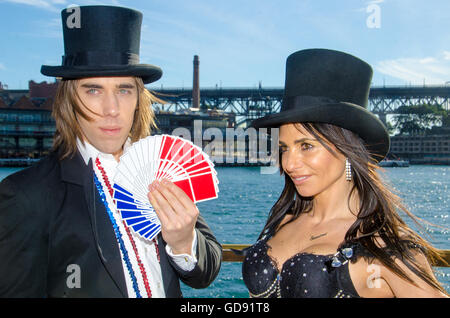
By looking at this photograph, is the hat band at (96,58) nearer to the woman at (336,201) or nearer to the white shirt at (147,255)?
the white shirt at (147,255)

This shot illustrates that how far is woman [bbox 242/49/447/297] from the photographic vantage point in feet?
6.08

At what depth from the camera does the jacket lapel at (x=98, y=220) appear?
164 cm

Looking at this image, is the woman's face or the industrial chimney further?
the industrial chimney

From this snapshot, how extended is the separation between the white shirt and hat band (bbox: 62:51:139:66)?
31 cm

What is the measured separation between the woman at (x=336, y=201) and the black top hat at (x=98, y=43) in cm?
69

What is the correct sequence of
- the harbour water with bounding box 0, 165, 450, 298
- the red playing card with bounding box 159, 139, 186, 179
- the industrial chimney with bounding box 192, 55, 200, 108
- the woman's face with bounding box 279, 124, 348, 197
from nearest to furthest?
the red playing card with bounding box 159, 139, 186, 179 → the woman's face with bounding box 279, 124, 348, 197 → the harbour water with bounding box 0, 165, 450, 298 → the industrial chimney with bounding box 192, 55, 200, 108

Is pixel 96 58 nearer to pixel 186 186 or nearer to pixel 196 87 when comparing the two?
pixel 186 186

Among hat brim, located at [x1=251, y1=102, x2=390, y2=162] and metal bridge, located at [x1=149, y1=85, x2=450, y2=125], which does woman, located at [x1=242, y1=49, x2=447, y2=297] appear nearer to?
hat brim, located at [x1=251, y1=102, x2=390, y2=162]

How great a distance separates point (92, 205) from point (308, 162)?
939mm

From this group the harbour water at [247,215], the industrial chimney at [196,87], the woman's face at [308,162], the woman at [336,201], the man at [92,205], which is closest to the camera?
the man at [92,205]

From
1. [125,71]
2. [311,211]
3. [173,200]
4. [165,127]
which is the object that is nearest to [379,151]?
[311,211]

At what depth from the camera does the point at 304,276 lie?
1952 mm
